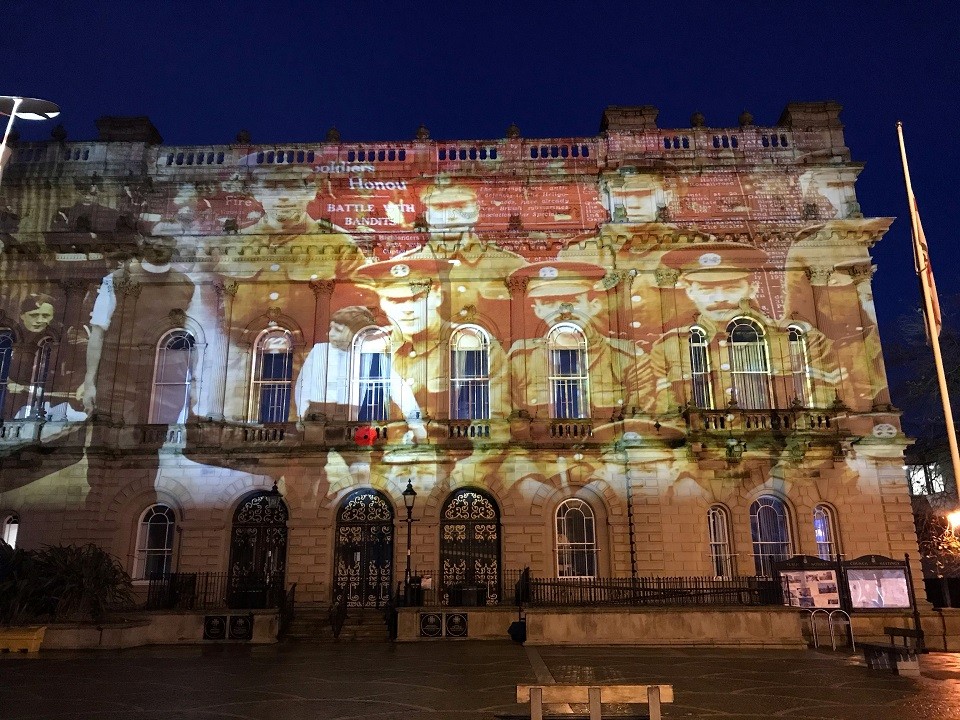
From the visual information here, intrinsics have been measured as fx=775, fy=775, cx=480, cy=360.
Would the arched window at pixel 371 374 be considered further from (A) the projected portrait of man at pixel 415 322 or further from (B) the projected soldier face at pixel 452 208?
(B) the projected soldier face at pixel 452 208

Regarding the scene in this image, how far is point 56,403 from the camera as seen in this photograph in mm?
24016

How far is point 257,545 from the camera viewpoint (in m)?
23.3

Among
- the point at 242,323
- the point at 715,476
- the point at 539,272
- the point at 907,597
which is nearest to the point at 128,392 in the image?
the point at 242,323

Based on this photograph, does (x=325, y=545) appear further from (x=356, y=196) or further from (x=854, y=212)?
(x=854, y=212)

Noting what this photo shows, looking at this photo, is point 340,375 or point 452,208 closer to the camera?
point 340,375

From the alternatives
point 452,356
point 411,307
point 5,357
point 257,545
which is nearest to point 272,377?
point 411,307

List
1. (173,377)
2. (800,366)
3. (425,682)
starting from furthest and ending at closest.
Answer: (173,377) < (800,366) < (425,682)

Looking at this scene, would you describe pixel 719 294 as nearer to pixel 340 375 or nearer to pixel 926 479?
pixel 340 375

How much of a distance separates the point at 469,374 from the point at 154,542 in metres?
10.9

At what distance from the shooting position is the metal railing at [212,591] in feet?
69.7

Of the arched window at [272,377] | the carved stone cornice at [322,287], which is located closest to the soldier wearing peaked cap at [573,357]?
the carved stone cornice at [322,287]

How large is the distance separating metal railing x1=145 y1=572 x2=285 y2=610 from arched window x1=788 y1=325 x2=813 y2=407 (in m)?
16.4

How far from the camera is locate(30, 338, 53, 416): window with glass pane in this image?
79.5 feet

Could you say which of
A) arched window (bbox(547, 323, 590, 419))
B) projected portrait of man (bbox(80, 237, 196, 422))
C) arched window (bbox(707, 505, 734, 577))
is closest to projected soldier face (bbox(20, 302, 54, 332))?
projected portrait of man (bbox(80, 237, 196, 422))
